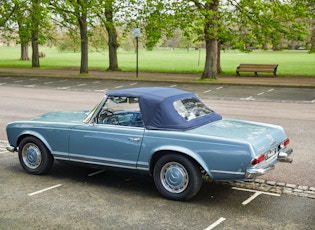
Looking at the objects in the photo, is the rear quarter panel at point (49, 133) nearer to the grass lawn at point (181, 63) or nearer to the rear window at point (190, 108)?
the rear window at point (190, 108)

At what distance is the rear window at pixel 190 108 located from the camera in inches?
257

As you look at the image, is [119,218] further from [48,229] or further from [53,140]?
[53,140]

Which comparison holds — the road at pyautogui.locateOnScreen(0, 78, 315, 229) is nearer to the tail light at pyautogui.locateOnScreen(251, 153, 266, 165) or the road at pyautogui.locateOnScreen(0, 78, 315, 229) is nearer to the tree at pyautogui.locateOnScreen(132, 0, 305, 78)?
the tail light at pyautogui.locateOnScreen(251, 153, 266, 165)

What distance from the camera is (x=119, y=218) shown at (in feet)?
18.2

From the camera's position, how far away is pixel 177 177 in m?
6.10

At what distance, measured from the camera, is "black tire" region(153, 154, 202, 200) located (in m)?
5.99

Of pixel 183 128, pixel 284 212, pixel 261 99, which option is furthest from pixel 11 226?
pixel 261 99

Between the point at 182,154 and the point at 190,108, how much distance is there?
3.01 feet

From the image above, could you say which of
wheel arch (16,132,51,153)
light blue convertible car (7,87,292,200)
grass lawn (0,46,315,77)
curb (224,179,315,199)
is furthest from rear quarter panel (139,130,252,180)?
grass lawn (0,46,315,77)

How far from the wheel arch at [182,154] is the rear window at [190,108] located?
57 centimetres

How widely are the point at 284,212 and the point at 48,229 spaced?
2.83 meters

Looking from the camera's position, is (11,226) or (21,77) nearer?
(11,226)

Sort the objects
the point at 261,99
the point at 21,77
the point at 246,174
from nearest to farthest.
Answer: the point at 246,174
the point at 261,99
the point at 21,77

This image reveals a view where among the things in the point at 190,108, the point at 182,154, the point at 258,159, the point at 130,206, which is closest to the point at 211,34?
the point at 190,108
